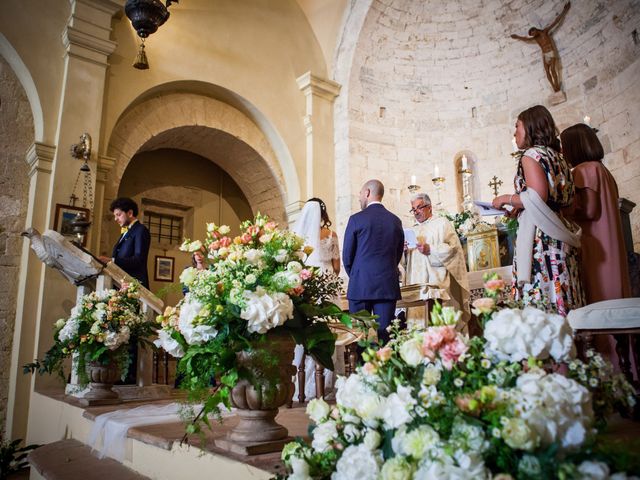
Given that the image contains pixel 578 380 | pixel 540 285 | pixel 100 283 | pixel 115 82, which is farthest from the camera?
pixel 115 82

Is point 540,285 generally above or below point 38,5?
below

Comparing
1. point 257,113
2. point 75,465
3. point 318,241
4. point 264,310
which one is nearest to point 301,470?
point 264,310

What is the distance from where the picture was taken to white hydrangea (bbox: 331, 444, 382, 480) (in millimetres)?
→ 1123

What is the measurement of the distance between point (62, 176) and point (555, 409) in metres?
5.80

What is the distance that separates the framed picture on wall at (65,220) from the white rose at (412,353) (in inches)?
203

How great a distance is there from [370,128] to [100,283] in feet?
17.5

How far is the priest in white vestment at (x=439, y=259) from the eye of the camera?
17.1 ft

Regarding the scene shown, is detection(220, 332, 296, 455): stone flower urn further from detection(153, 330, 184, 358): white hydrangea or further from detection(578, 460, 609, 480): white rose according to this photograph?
detection(578, 460, 609, 480): white rose

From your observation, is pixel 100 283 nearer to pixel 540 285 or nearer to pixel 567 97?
pixel 540 285

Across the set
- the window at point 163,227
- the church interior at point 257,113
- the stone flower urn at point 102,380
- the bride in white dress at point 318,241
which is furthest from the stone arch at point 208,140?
the stone flower urn at point 102,380

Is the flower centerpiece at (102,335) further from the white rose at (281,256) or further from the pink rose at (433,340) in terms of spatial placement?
the pink rose at (433,340)

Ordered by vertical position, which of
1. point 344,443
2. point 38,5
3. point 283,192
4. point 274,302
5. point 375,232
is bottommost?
point 344,443

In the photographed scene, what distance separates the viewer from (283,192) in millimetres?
8117

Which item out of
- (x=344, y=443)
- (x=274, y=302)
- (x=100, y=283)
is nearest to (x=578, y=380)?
(x=344, y=443)
